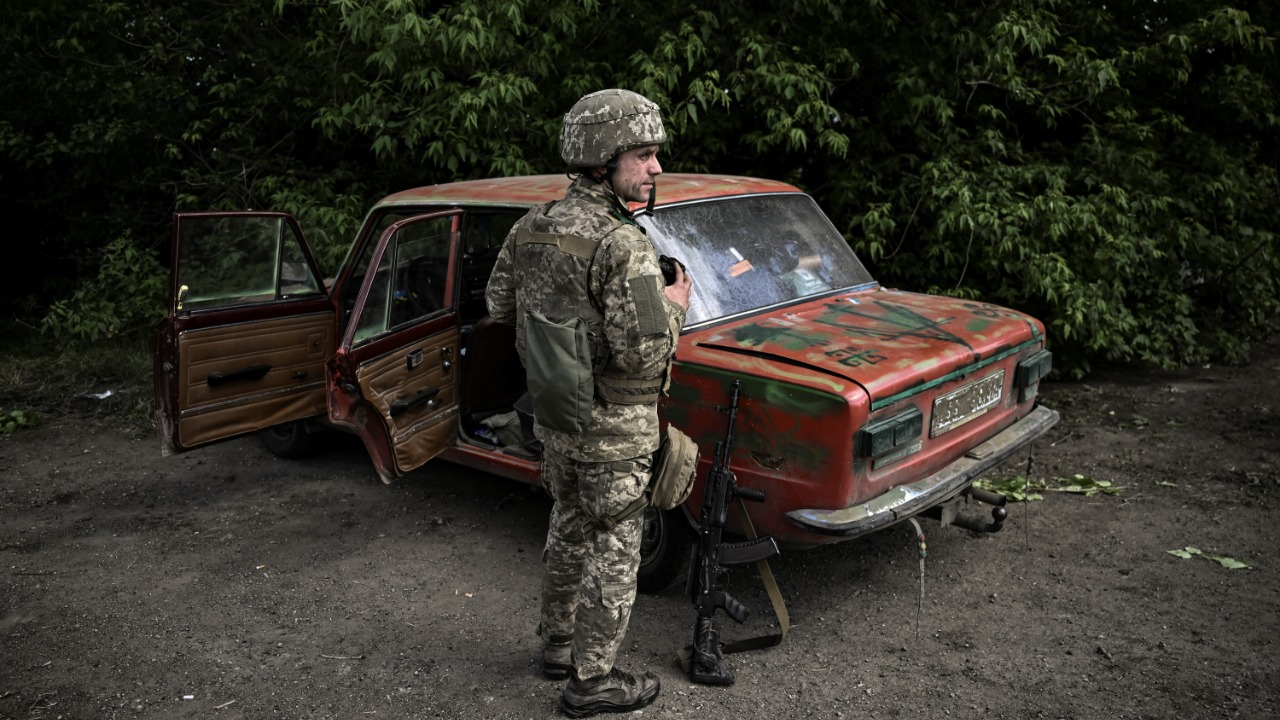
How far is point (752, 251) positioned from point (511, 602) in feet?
6.00

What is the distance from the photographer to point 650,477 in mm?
3301

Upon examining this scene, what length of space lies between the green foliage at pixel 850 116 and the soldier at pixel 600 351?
10.6ft

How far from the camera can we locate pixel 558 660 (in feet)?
11.5

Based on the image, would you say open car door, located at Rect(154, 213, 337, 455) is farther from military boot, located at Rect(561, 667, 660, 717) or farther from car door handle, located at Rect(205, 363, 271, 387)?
military boot, located at Rect(561, 667, 660, 717)

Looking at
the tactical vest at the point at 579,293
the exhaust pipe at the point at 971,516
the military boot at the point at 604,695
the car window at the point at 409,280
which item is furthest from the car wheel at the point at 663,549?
the car window at the point at 409,280

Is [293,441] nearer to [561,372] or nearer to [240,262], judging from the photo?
[240,262]

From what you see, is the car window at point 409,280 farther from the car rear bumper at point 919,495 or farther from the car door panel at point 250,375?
the car rear bumper at point 919,495

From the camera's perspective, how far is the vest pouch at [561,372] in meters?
3.04

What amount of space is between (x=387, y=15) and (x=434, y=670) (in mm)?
4235

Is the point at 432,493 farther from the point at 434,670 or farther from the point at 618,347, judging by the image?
the point at 618,347

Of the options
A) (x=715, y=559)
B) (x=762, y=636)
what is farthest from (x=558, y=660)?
(x=762, y=636)

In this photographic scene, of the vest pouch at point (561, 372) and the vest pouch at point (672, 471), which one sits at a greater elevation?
the vest pouch at point (561, 372)

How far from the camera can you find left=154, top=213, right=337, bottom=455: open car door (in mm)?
4555

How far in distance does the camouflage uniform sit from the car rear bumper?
0.63m
